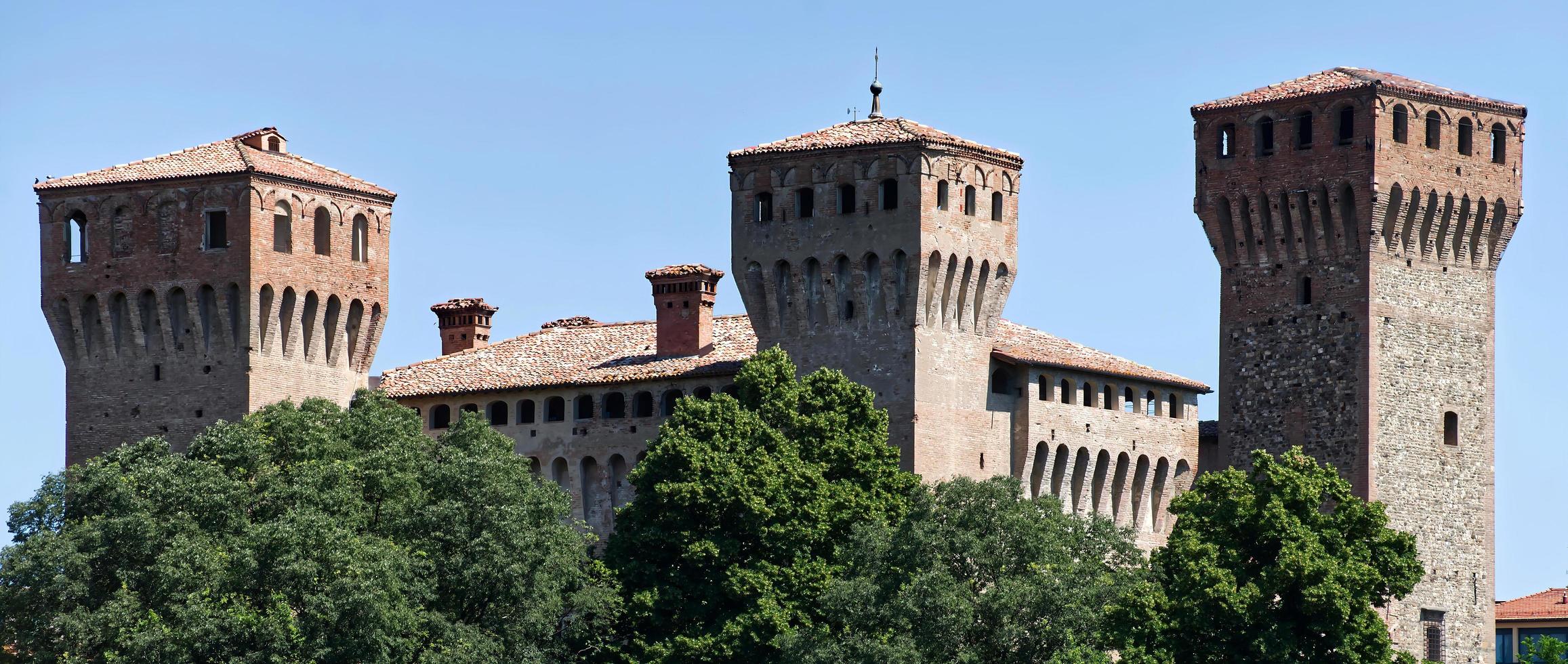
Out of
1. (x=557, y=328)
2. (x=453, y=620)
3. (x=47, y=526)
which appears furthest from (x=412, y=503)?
(x=557, y=328)

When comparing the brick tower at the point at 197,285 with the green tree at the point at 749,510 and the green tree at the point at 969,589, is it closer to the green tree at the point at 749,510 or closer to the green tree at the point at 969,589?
the green tree at the point at 749,510

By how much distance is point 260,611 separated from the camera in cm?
6438

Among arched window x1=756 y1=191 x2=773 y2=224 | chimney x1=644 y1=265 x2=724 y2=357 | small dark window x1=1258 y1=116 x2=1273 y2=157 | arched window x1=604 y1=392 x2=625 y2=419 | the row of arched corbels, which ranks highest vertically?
small dark window x1=1258 y1=116 x2=1273 y2=157

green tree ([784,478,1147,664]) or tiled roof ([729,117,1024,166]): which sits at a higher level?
tiled roof ([729,117,1024,166])

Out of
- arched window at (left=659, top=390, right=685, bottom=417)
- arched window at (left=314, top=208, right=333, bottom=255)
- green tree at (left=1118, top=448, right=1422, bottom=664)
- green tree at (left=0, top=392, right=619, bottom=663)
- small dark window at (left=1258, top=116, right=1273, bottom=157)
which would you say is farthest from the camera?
arched window at (left=314, top=208, right=333, bottom=255)

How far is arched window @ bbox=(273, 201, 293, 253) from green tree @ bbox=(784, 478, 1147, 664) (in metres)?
14.6

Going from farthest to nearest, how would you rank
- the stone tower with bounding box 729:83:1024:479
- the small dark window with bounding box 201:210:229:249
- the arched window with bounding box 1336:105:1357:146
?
1. the small dark window with bounding box 201:210:229:249
2. the arched window with bounding box 1336:105:1357:146
3. the stone tower with bounding box 729:83:1024:479

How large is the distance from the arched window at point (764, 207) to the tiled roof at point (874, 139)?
34.0 inches

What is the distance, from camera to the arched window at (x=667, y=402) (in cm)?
7388

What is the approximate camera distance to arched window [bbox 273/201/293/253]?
241 ft

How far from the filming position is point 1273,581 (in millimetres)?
62062

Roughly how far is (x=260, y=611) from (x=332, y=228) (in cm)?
1238

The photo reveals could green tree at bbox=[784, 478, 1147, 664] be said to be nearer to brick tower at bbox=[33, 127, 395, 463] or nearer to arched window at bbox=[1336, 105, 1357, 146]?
arched window at bbox=[1336, 105, 1357, 146]

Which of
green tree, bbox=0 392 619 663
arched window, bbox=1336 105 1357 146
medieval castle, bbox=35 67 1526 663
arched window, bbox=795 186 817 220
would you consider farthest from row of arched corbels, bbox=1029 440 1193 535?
green tree, bbox=0 392 619 663
